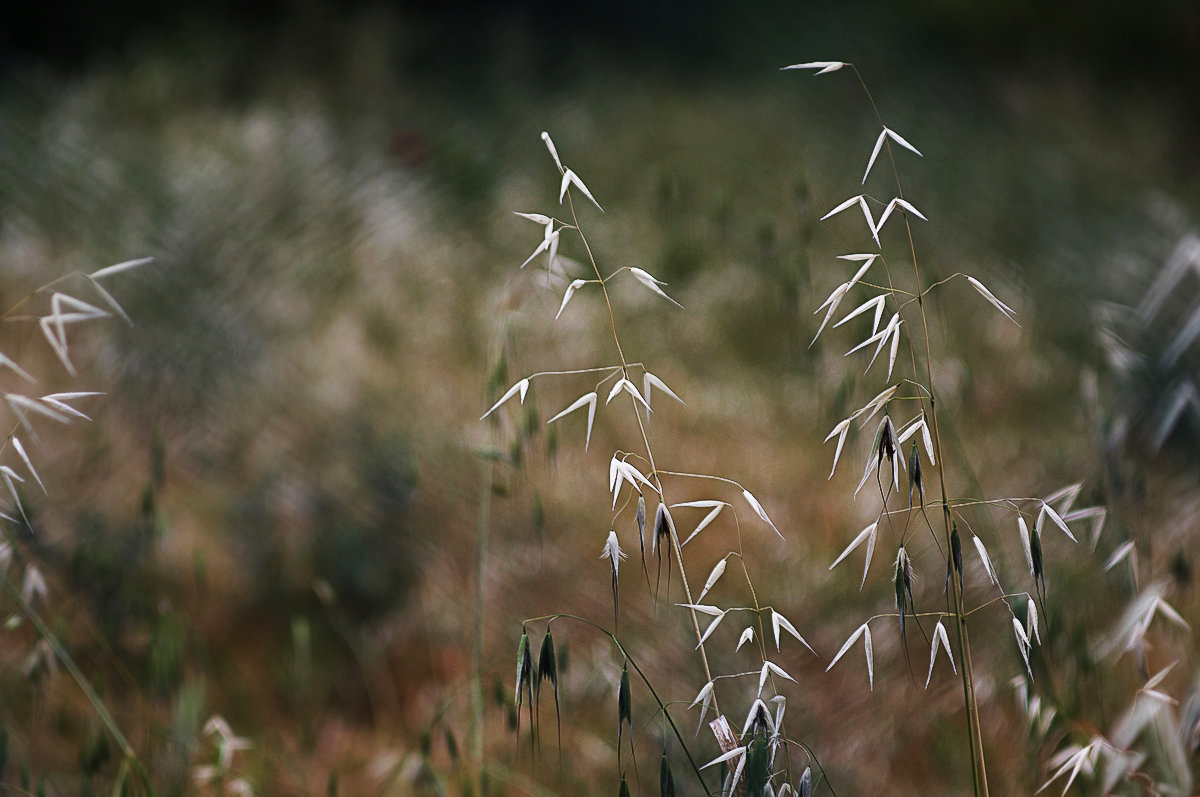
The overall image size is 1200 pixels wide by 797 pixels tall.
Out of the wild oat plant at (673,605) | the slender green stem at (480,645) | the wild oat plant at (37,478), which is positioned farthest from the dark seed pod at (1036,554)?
the wild oat plant at (37,478)

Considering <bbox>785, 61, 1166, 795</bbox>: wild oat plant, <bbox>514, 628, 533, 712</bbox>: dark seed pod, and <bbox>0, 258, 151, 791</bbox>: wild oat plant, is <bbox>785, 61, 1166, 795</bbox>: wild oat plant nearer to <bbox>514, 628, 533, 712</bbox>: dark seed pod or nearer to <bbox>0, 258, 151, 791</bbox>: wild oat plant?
<bbox>514, 628, 533, 712</bbox>: dark seed pod

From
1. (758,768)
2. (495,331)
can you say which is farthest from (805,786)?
(495,331)

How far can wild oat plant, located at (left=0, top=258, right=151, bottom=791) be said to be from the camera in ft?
1.49

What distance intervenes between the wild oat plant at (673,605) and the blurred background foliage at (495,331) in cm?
3

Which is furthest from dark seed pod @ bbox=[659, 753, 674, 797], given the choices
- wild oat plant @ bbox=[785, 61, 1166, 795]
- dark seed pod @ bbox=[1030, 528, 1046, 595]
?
dark seed pod @ bbox=[1030, 528, 1046, 595]

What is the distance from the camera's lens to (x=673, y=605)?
0.86 meters

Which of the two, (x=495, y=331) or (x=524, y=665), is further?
(x=495, y=331)

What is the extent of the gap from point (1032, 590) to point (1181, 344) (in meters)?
0.38

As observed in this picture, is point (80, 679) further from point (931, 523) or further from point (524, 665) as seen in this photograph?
point (931, 523)

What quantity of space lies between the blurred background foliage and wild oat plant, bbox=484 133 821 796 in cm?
3

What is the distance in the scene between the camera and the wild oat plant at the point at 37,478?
45 cm

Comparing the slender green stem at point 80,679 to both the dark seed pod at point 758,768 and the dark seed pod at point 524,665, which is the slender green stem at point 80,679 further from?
the dark seed pod at point 758,768

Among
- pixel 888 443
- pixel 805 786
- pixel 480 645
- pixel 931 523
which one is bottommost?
pixel 931 523

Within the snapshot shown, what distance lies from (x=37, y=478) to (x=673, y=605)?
0.61 meters
